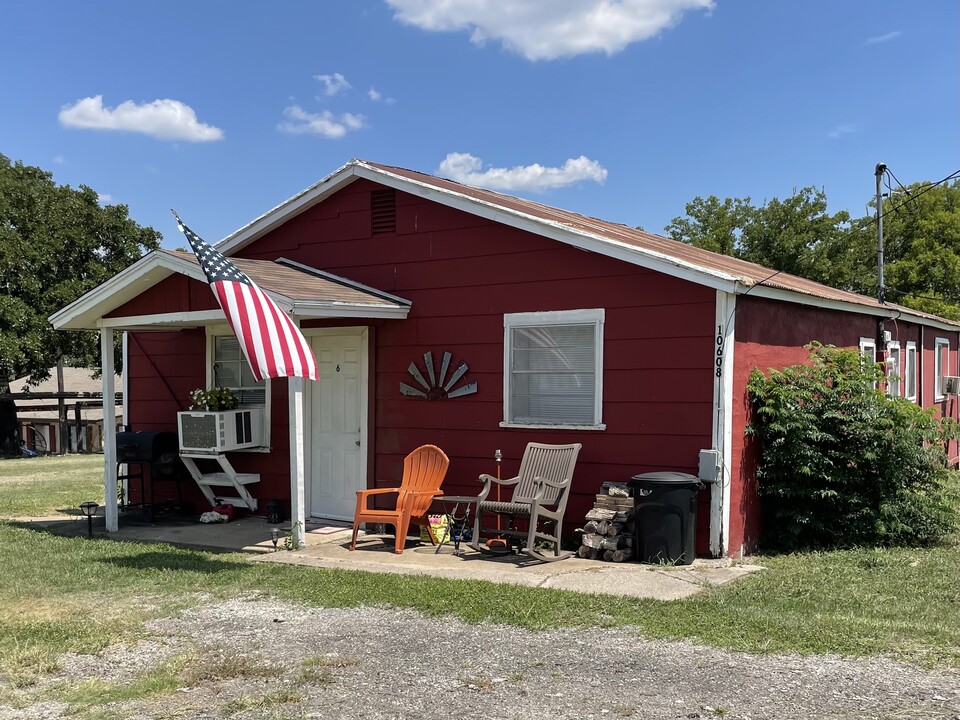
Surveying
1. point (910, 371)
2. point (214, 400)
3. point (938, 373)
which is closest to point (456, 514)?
point (214, 400)

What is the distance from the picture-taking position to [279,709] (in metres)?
4.11

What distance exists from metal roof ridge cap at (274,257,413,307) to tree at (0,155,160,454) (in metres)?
12.8

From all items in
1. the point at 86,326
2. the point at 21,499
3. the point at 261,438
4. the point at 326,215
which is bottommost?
the point at 21,499

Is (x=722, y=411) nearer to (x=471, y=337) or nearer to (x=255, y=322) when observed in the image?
(x=471, y=337)

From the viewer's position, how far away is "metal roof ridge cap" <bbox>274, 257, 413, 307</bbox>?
362 inches

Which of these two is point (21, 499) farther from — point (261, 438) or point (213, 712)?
point (213, 712)

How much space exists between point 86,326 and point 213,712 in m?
6.67

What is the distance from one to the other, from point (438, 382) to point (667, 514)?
111 inches

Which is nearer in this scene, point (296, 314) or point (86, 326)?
point (296, 314)

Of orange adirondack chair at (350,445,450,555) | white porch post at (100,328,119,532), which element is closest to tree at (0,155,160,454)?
white porch post at (100,328,119,532)

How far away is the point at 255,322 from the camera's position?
23.3ft

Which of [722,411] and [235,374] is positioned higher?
[235,374]

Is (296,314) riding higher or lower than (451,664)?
higher

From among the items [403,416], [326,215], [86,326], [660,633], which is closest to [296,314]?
[403,416]
